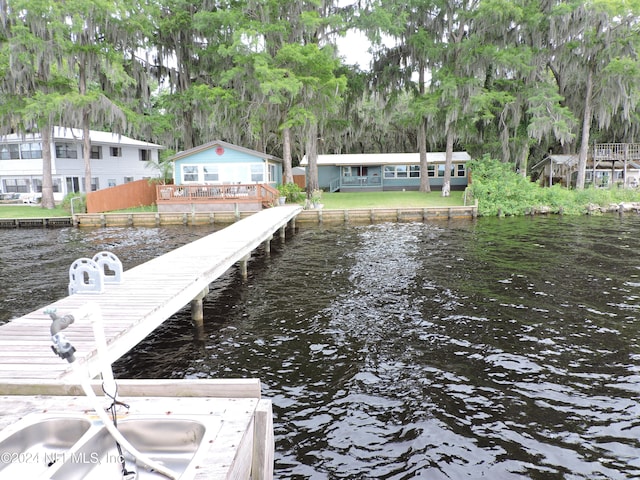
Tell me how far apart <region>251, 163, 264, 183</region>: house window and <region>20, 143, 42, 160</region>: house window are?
55.2ft

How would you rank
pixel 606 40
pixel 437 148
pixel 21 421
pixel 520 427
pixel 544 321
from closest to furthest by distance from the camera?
pixel 21 421, pixel 520 427, pixel 544 321, pixel 606 40, pixel 437 148

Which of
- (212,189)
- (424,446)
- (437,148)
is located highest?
(437,148)

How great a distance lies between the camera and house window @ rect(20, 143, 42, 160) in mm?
33250

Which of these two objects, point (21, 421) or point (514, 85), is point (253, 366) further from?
point (514, 85)

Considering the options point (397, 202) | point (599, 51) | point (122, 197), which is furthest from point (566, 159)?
point (122, 197)

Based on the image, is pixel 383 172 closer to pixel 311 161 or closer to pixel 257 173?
pixel 311 161

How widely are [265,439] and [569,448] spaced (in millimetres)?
3345

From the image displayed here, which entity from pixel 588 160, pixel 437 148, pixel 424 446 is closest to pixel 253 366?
pixel 424 446

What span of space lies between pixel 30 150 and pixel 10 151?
1600mm

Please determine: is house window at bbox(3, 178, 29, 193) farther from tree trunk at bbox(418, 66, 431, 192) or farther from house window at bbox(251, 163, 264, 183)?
tree trunk at bbox(418, 66, 431, 192)

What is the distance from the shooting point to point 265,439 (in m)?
3.47

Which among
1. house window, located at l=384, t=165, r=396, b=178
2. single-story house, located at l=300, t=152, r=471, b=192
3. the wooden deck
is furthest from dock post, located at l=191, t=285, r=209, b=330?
house window, located at l=384, t=165, r=396, b=178

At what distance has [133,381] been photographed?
12.8ft

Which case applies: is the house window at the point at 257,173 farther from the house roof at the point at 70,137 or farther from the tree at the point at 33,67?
the tree at the point at 33,67
